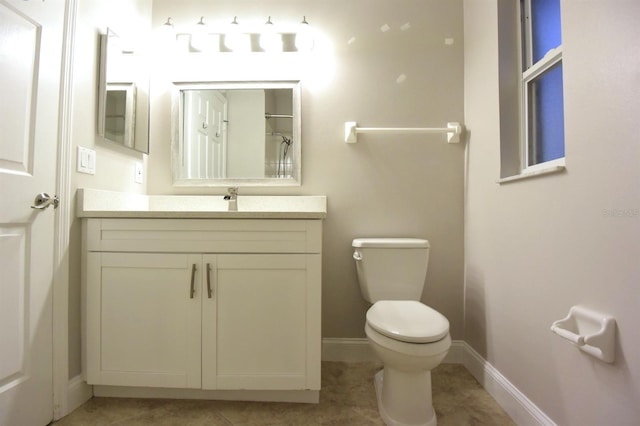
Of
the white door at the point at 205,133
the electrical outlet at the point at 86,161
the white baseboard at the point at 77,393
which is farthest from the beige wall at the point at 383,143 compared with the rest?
the white baseboard at the point at 77,393

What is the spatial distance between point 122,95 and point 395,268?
1742 millimetres

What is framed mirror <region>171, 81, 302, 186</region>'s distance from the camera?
1.78m

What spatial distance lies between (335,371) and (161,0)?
2.52 meters

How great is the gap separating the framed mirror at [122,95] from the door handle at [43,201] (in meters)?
0.41

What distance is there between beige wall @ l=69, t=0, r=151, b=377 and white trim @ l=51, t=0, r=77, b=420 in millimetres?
27

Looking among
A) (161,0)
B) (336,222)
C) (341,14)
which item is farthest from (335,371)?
(161,0)

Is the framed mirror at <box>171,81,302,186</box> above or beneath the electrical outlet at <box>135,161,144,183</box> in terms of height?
above

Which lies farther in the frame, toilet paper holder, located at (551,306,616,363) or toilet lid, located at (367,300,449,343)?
toilet lid, located at (367,300,449,343)

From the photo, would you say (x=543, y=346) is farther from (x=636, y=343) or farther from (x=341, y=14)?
(x=341, y=14)

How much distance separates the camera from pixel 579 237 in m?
0.94

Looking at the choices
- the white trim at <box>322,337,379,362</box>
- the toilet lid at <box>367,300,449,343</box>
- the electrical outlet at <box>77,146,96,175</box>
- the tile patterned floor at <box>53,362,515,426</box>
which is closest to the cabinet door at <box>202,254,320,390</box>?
the tile patterned floor at <box>53,362,515,426</box>

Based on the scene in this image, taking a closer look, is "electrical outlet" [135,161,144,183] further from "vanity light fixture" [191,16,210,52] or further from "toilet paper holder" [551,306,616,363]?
"toilet paper holder" [551,306,616,363]

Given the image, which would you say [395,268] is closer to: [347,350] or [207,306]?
[347,350]

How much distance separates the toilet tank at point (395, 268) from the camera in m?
1.53
